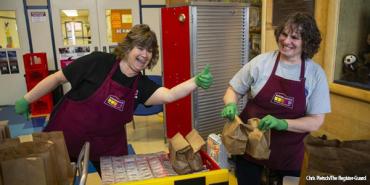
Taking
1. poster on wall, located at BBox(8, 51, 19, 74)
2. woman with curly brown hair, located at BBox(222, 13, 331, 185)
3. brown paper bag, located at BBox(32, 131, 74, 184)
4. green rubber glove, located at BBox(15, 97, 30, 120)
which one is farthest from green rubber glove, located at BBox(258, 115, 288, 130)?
poster on wall, located at BBox(8, 51, 19, 74)

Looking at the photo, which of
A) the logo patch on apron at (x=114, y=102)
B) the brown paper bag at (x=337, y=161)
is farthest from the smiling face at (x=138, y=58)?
the brown paper bag at (x=337, y=161)

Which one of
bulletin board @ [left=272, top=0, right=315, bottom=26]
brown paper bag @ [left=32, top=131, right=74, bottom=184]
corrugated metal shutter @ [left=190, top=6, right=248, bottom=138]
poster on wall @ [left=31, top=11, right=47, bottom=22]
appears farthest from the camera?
poster on wall @ [left=31, top=11, right=47, bottom=22]

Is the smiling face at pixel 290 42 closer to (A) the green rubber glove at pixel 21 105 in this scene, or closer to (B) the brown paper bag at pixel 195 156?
(B) the brown paper bag at pixel 195 156

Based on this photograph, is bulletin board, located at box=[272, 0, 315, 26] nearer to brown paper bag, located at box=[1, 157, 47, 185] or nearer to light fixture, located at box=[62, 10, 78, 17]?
brown paper bag, located at box=[1, 157, 47, 185]

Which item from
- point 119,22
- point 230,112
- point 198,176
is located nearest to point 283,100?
point 230,112

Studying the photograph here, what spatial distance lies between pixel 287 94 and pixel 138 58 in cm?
79

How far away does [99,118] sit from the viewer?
1.61 metres

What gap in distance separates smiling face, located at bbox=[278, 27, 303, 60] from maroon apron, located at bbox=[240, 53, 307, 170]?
0.08m

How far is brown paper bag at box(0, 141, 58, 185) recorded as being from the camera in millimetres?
984

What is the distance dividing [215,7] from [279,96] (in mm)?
1526

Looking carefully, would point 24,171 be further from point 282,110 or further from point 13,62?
point 13,62

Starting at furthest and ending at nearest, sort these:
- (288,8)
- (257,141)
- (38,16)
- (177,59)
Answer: (38,16) → (177,59) → (288,8) → (257,141)

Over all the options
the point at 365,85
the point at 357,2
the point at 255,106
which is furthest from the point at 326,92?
the point at 357,2

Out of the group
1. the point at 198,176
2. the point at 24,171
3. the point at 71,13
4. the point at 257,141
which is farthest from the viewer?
the point at 71,13
